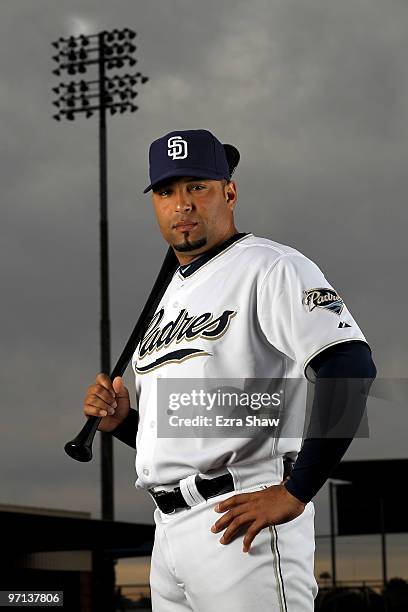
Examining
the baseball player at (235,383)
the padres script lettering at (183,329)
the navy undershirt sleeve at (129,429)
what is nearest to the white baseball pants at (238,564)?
the baseball player at (235,383)

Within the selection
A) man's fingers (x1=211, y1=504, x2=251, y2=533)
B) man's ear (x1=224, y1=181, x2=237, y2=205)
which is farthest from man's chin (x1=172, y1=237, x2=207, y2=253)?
man's fingers (x1=211, y1=504, x2=251, y2=533)

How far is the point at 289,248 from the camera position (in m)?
2.85

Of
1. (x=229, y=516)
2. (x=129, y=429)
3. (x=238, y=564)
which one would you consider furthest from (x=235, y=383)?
(x=129, y=429)

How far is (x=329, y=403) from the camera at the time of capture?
2520 millimetres

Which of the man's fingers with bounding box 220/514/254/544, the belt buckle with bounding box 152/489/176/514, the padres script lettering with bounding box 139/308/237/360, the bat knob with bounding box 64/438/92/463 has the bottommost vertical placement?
the man's fingers with bounding box 220/514/254/544

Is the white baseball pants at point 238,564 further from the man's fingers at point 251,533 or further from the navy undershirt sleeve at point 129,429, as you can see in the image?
the navy undershirt sleeve at point 129,429

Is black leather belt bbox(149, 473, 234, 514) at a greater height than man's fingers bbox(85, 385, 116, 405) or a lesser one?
lesser

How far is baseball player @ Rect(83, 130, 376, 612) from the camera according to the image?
2.52m

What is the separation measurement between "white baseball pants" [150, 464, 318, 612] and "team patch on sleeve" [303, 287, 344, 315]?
17.9 inches

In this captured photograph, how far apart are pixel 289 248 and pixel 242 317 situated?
263mm

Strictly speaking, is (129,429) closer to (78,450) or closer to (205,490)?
(78,450)

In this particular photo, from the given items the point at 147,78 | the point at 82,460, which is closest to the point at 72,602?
the point at 147,78

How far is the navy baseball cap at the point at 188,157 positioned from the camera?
293 centimetres

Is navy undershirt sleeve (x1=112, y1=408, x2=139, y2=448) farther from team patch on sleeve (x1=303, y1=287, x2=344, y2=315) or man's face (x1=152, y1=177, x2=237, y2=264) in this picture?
team patch on sleeve (x1=303, y1=287, x2=344, y2=315)
